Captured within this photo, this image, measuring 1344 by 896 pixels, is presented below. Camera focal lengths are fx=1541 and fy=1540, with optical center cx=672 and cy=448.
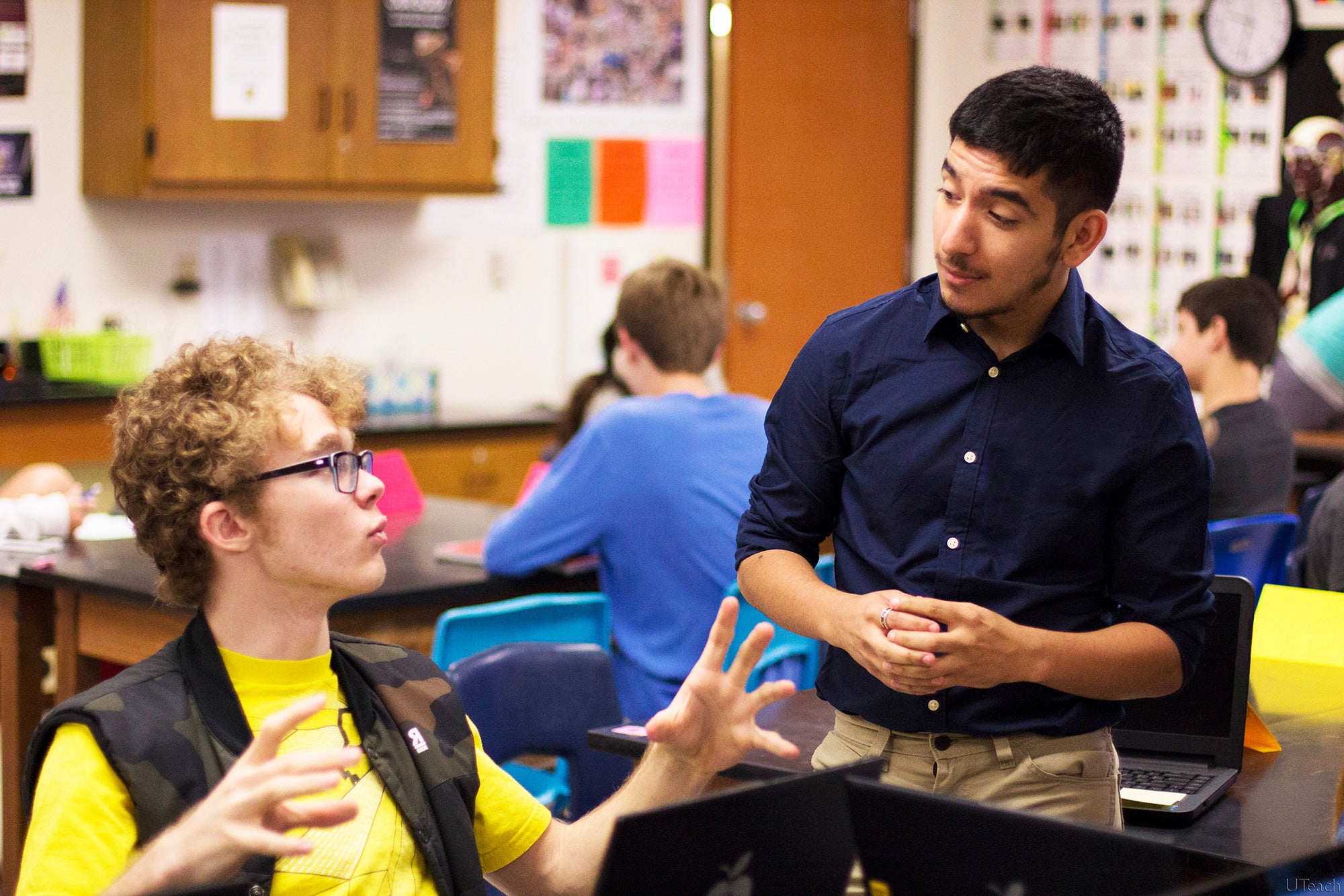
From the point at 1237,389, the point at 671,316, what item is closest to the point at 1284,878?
the point at 671,316

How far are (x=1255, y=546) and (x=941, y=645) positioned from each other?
2.00m

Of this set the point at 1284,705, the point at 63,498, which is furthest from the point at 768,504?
the point at 63,498

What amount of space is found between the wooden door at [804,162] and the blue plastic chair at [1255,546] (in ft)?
10.6

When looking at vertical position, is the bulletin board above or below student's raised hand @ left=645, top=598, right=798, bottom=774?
above

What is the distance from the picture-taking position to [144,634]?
3.01m

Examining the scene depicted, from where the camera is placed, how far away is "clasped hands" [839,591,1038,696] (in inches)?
61.8

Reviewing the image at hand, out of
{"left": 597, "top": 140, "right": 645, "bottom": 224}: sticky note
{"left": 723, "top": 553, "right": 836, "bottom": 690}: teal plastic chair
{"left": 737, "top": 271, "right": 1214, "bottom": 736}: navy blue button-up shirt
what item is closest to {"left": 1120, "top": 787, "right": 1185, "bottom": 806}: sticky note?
{"left": 737, "top": 271, "right": 1214, "bottom": 736}: navy blue button-up shirt

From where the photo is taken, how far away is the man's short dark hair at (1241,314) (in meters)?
3.78

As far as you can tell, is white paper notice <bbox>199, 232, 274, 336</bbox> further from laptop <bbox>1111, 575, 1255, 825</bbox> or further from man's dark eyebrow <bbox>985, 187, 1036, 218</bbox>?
man's dark eyebrow <bbox>985, 187, 1036, 218</bbox>

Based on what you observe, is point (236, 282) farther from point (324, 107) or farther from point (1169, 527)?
point (1169, 527)

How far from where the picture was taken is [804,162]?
21.8ft

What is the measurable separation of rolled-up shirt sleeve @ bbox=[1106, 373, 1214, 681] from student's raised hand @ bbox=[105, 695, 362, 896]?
3.02 ft

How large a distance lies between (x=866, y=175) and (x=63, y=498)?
428cm

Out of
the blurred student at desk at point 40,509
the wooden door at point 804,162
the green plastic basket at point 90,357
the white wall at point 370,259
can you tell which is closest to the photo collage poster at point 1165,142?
the wooden door at point 804,162
